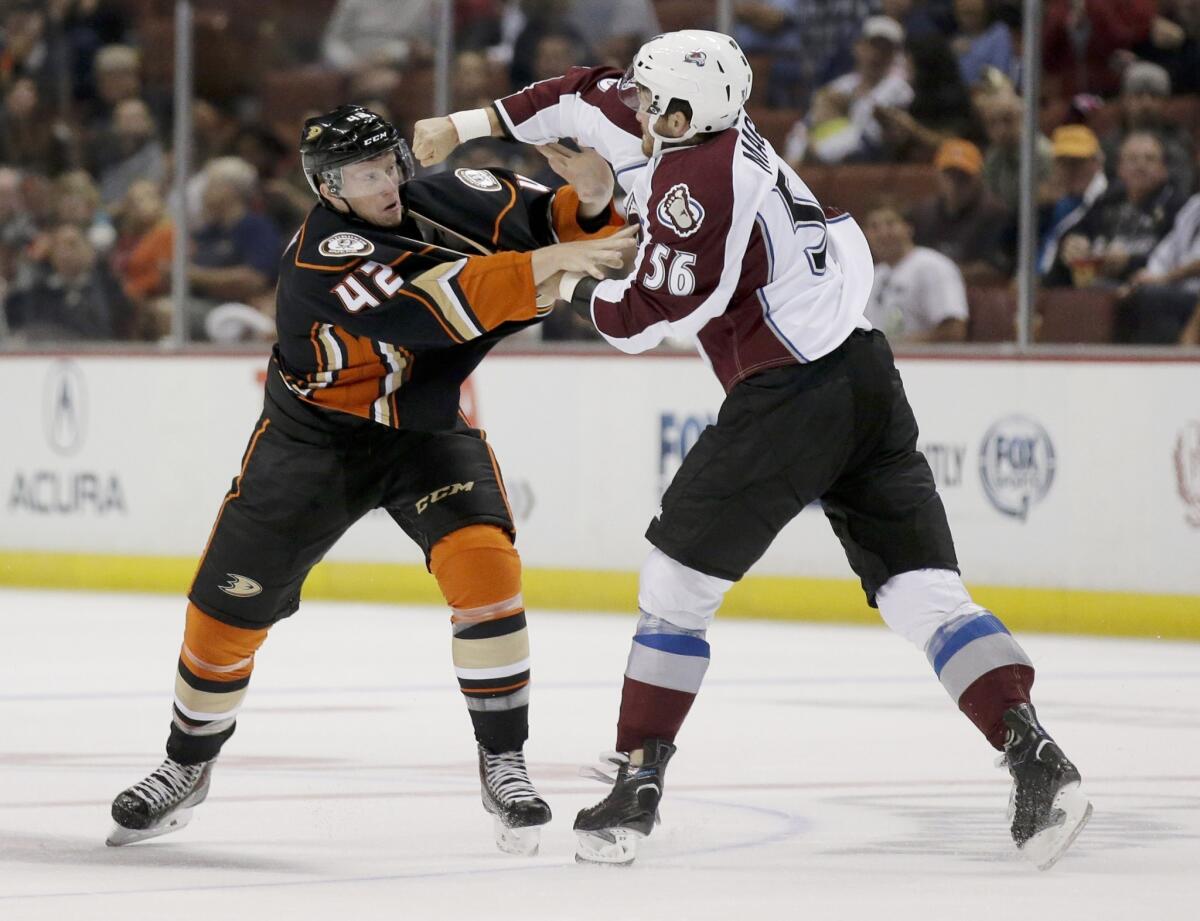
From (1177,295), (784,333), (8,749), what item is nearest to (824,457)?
(784,333)

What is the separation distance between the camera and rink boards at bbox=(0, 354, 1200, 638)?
8.35 m

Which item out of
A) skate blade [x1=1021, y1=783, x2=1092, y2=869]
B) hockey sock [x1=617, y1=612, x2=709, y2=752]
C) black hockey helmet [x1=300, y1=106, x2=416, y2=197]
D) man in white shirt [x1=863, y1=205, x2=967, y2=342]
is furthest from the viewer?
man in white shirt [x1=863, y1=205, x2=967, y2=342]

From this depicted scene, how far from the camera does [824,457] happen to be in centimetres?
408

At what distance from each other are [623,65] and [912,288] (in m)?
1.52

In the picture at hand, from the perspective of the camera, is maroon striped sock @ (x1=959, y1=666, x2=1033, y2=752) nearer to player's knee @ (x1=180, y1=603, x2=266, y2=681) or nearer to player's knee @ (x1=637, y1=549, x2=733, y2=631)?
player's knee @ (x1=637, y1=549, x2=733, y2=631)

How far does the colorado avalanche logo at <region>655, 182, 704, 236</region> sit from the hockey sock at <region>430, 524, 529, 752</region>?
731 millimetres

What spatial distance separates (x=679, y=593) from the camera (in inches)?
161

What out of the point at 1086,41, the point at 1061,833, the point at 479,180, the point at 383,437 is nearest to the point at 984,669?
the point at 1061,833

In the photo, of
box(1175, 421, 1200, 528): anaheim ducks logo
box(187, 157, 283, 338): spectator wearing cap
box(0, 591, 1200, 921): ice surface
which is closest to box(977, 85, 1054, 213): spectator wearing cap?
box(1175, 421, 1200, 528): anaheim ducks logo

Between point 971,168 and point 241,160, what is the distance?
351 cm

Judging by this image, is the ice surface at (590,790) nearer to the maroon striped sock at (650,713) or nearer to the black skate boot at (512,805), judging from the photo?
the black skate boot at (512,805)

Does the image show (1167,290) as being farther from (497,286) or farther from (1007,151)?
(497,286)

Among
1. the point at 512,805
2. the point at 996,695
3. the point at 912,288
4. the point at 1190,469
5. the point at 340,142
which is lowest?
the point at 1190,469

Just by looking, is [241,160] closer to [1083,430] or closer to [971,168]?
[971,168]
